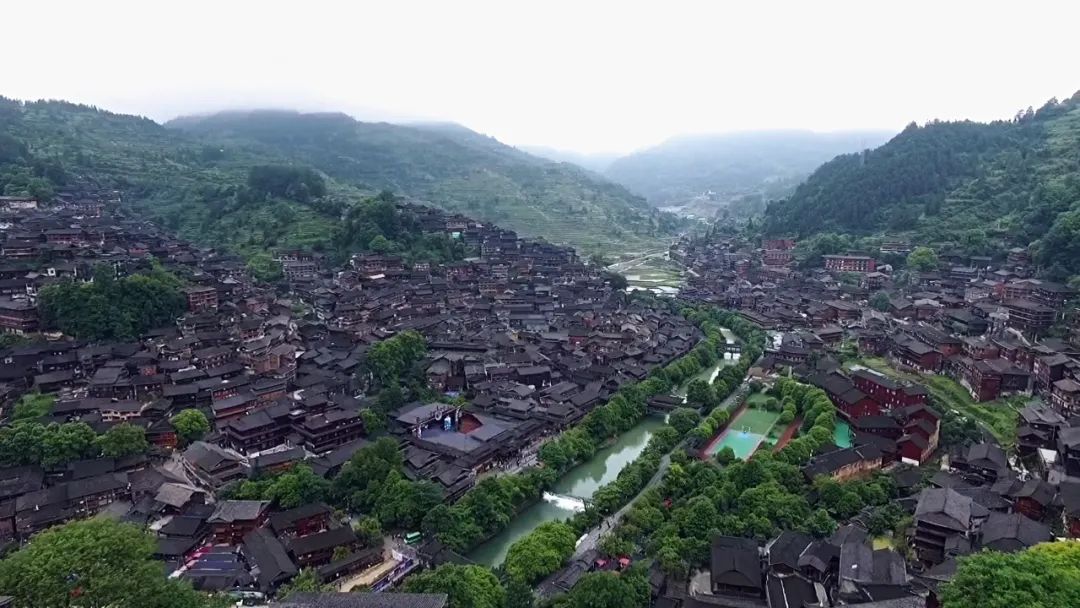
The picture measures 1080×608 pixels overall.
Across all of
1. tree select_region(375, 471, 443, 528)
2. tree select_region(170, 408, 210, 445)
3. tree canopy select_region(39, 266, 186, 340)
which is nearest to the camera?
tree select_region(375, 471, 443, 528)

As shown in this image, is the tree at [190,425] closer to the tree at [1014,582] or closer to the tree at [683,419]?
the tree at [683,419]

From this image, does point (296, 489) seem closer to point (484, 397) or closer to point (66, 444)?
point (66, 444)

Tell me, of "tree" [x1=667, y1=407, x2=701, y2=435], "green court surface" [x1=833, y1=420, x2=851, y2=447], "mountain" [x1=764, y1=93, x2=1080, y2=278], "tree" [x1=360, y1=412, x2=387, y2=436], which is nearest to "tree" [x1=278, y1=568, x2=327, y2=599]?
"tree" [x1=360, y1=412, x2=387, y2=436]

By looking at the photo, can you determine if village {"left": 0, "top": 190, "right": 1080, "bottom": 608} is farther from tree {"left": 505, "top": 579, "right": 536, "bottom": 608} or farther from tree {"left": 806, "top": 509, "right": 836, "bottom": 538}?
tree {"left": 505, "top": 579, "right": 536, "bottom": 608}

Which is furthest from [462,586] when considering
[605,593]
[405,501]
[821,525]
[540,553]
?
[821,525]

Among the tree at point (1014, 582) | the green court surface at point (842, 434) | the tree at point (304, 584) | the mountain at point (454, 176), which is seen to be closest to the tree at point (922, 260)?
the green court surface at point (842, 434)

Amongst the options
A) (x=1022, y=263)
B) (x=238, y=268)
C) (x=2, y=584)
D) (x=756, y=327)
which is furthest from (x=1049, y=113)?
(x=2, y=584)
